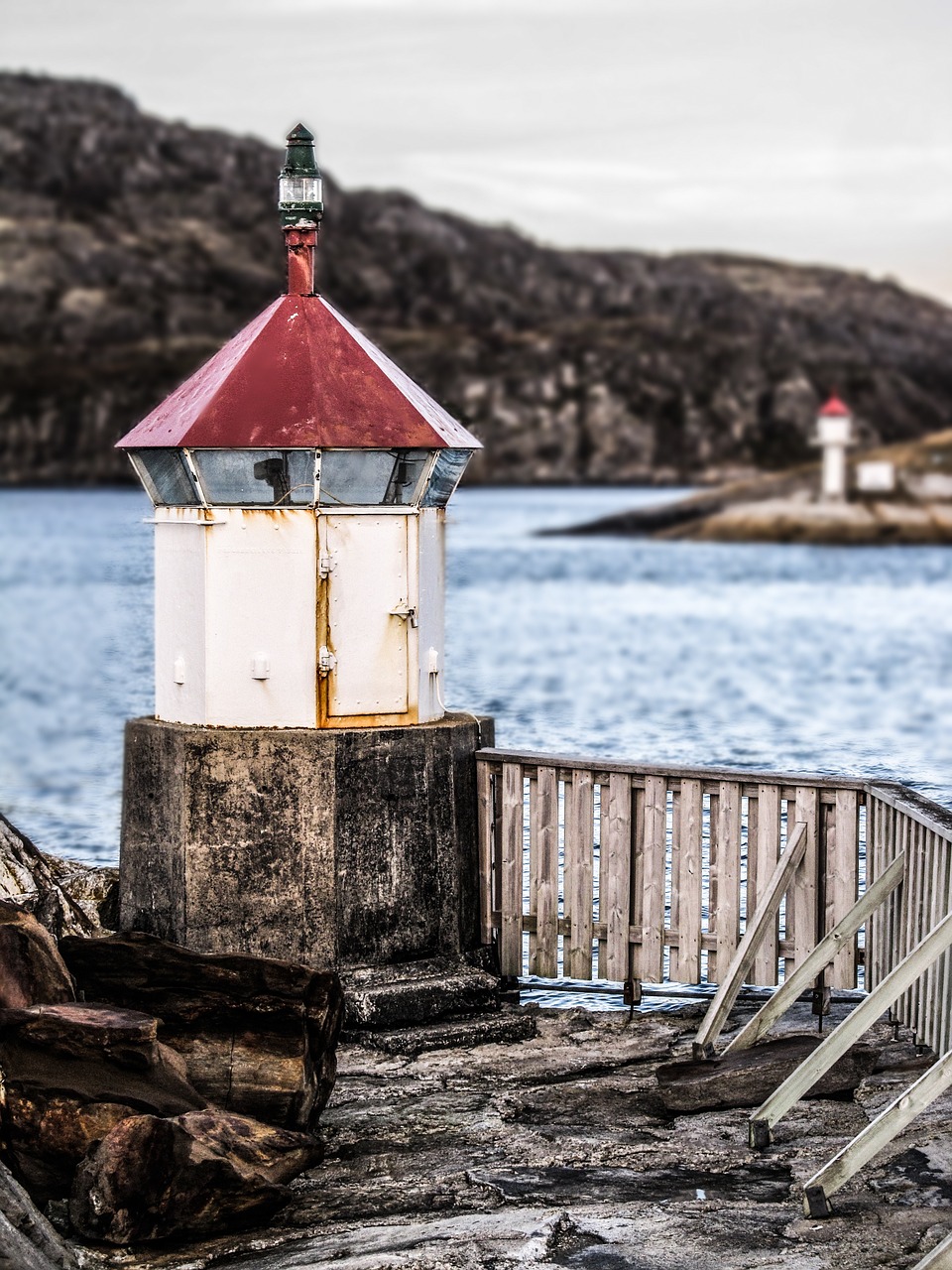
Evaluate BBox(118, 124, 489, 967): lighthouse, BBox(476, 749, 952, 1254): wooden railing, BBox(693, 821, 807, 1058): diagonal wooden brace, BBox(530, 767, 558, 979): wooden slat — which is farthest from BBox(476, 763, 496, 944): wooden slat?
BBox(693, 821, 807, 1058): diagonal wooden brace

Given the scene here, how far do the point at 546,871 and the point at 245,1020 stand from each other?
7.28 feet

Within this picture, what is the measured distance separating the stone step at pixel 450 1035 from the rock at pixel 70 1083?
1.71 metres

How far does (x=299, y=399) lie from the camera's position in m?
9.09

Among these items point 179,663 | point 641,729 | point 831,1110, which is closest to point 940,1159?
point 831,1110

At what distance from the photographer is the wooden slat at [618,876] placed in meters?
9.09

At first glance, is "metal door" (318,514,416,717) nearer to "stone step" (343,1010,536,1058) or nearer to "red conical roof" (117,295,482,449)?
"red conical roof" (117,295,482,449)

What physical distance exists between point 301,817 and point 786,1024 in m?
2.32

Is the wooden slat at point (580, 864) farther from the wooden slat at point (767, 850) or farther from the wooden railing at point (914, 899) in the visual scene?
the wooden railing at point (914, 899)

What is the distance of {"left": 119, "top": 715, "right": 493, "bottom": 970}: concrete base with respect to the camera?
880 cm

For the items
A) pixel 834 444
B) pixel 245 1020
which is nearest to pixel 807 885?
pixel 245 1020

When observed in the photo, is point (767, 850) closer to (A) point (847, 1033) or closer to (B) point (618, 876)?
(B) point (618, 876)

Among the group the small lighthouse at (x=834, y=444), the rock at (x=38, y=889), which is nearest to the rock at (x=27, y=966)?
the rock at (x=38, y=889)

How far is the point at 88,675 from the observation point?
5162 centimetres

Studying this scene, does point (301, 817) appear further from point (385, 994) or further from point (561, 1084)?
point (561, 1084)
